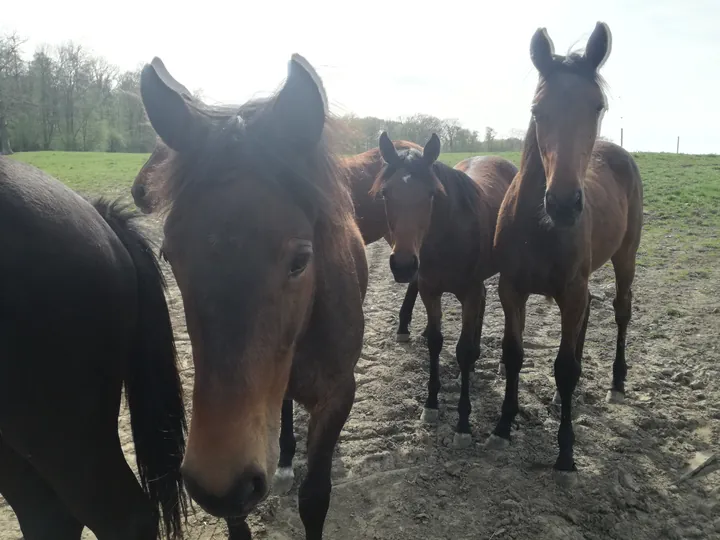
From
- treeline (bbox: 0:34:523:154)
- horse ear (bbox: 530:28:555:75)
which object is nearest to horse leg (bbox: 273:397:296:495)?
horse ear (bbox: 530:28:555:75)

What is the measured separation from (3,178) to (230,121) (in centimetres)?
86

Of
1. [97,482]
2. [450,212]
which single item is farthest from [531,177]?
[97,482]

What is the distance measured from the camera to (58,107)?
3322 cm

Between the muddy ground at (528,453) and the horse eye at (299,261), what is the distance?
4.42 feet

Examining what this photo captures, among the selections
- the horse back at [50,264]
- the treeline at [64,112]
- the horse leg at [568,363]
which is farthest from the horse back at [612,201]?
the treeline at [64,112]

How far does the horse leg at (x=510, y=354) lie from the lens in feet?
11.8

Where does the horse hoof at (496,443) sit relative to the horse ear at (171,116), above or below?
below

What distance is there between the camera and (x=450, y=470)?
→ 10.9 ft

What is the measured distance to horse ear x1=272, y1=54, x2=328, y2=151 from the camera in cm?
159

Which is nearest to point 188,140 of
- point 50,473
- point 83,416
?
point 83,416

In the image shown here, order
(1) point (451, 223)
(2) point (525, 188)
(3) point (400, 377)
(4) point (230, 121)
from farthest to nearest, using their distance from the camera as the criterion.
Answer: (3) point (400, 377)
(1) point (451, 223)
(2) point (525, 188)
(4) point (230, 121)

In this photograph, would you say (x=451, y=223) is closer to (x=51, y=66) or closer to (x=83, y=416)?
(x=83, y=416)

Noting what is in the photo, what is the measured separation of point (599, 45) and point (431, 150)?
55.1 inches

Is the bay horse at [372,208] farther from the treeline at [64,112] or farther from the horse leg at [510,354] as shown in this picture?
the treeline at [64,112]
